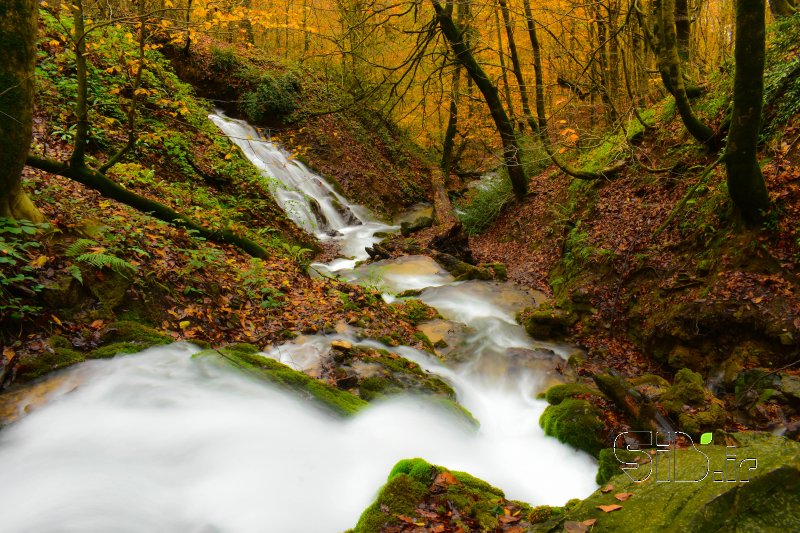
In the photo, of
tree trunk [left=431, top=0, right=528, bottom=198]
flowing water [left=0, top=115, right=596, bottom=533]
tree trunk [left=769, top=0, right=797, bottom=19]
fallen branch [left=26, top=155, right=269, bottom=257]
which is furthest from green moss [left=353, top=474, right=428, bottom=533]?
tree trunk [left=769, top=0, right=797, bottom=19]

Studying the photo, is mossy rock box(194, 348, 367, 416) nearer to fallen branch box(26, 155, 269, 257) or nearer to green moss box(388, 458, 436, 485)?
green moss box(388, 458, 436, 485)

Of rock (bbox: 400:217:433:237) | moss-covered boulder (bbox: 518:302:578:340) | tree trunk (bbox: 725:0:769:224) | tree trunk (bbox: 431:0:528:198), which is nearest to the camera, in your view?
tree trunk (bbox: 725:0:769:224)

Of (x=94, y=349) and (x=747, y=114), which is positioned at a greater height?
(x=747, y=114)

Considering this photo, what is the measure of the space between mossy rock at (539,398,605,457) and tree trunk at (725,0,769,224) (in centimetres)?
330

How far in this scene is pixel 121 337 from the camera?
445 cm

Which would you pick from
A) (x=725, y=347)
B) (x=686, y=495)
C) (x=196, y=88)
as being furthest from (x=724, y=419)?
Result: (x=196, y=88)

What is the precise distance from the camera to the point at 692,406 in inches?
183

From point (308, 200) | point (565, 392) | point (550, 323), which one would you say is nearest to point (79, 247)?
point (565, 392)

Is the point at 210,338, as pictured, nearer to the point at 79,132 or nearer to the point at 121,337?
the point at 121,337

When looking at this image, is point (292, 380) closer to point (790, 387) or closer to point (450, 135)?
point (790, 387)

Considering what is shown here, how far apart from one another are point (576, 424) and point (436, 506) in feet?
8.90

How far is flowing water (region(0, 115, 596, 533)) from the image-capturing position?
2.79 m

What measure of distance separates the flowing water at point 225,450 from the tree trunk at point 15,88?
1.94 meters

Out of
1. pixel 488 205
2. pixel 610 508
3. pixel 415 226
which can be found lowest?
pixel 610 508
